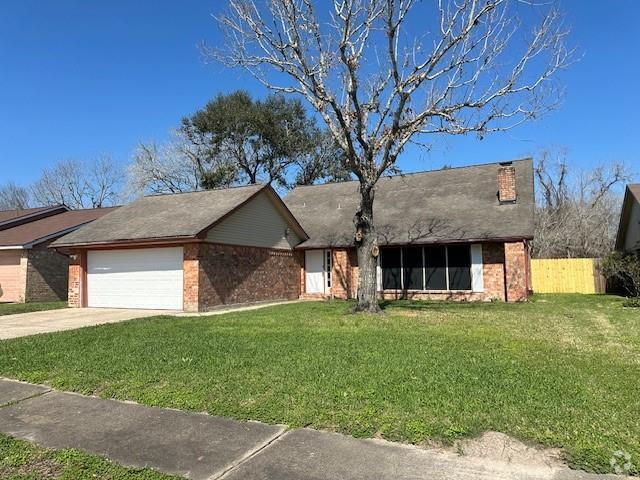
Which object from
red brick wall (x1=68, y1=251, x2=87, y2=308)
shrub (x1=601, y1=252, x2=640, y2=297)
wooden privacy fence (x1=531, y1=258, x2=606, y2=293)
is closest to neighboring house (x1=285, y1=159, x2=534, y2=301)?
shrub (x1=601, y1=252, x2=640, y2=297)

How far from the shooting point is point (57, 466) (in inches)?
161

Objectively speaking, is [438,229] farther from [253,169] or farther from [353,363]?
[253,169]

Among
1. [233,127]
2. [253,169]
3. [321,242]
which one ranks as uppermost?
[233,127]

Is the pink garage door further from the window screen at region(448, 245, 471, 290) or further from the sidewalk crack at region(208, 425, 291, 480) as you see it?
the sidewalk crack at region(208, 425, 291, 480)

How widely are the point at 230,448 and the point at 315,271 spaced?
17691 millimetres

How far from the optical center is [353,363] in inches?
280

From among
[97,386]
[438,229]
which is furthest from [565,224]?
[97,386]

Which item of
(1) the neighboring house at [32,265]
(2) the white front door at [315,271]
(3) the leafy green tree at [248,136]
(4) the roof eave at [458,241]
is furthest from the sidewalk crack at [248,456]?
(3) the leafy green tree at [248,136]

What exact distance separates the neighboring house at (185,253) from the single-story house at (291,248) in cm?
4

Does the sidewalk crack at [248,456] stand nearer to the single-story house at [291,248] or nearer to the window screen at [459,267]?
the single-story house at [291,248]

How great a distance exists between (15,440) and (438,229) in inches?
659

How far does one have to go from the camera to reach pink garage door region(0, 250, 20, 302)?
21594 mm

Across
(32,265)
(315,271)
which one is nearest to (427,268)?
(315,271)

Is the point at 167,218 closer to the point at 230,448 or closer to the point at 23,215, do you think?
the point at 23,215
